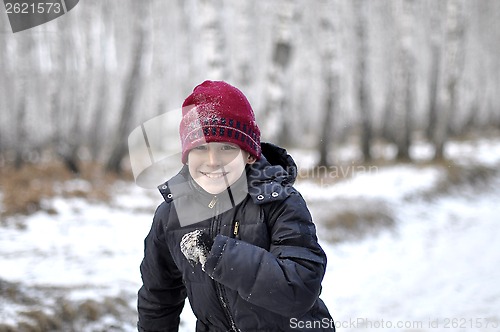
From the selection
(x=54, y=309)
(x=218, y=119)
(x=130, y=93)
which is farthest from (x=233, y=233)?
(x=130, y=93)

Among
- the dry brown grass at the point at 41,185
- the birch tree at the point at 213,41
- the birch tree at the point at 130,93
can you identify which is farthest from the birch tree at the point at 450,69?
the dry brown grass at the point at 41,185

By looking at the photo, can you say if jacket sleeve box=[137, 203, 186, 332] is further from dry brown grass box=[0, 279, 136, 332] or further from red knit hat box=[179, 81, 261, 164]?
dry brown grass box=[0, 279, 136, 332]

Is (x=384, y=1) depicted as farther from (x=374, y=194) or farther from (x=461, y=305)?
(x=461, y=305)

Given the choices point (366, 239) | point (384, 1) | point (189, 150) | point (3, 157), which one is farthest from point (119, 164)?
point (384, 1)

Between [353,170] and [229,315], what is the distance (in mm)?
11738

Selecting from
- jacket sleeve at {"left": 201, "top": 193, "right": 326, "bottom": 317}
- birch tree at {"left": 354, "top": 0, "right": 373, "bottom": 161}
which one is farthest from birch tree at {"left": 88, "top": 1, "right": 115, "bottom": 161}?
jacket sleeve at {"left": 201, "top": 193, "right": 326, "bottom": 317}

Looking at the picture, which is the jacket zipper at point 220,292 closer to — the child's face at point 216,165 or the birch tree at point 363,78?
the child's face at point 216,165

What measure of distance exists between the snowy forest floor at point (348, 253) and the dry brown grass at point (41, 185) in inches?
3.3

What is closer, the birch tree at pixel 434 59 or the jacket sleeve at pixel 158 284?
the jacket sleeve at pixel 158 284

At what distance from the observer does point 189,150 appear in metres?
2.18

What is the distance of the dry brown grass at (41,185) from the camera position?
8719mm

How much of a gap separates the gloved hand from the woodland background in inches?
345

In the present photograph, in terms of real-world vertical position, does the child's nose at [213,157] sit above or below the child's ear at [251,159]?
above

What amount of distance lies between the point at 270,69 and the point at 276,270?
9.84 meters
